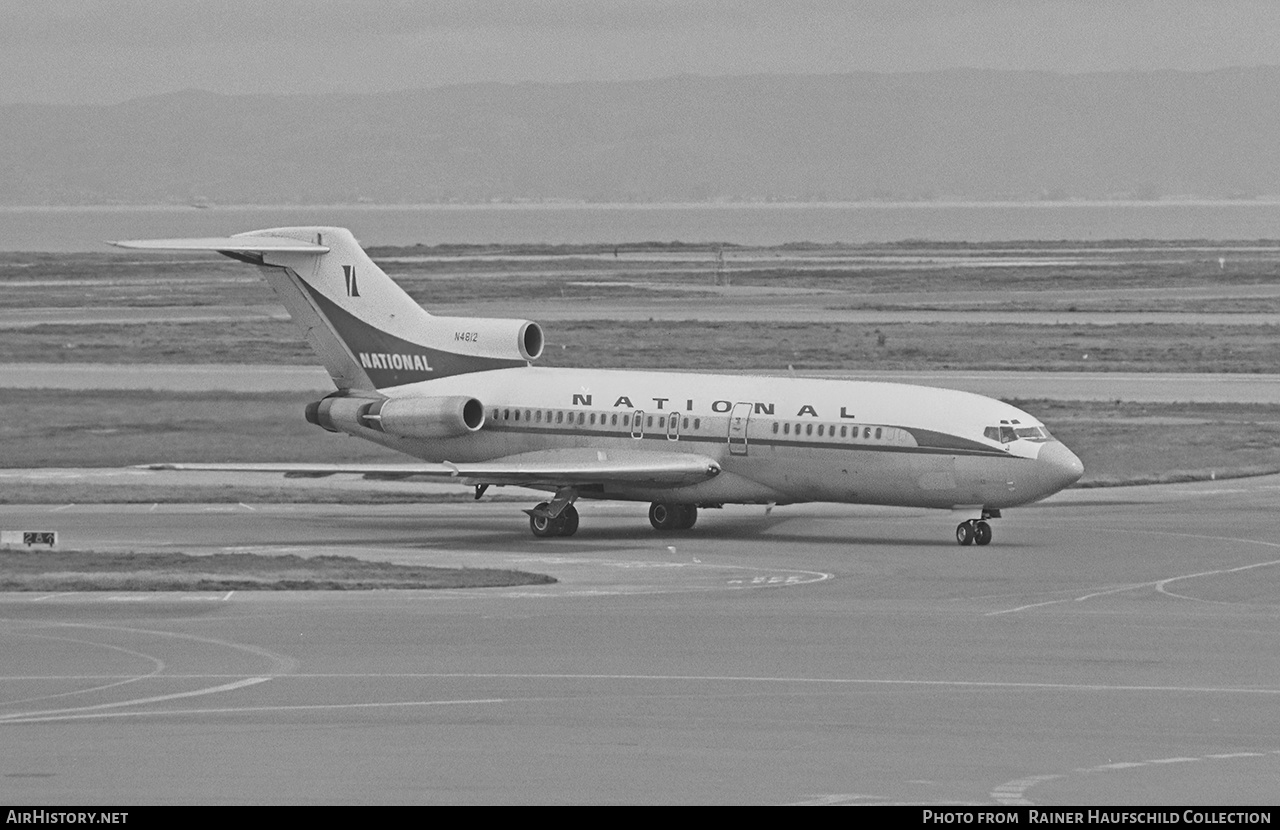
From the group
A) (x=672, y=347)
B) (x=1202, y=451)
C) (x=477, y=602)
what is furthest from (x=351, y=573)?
(x=672, y=347)

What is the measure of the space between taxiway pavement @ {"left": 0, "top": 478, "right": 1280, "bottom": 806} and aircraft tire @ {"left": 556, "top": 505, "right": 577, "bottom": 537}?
1301 millimetres

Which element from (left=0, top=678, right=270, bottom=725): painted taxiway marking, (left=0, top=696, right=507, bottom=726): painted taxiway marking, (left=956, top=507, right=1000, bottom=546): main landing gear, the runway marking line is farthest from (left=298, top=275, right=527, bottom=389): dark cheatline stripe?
(left=0, top=696, right=507, bottom=726): painted taxiway marking

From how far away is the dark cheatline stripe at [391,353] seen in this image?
4922cm

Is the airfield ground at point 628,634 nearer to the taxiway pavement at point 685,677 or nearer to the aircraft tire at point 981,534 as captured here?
the taxiway pavement at point 685,677

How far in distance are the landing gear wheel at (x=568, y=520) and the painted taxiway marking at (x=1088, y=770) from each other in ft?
80.6

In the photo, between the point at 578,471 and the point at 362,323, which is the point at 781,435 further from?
the point at 362,323

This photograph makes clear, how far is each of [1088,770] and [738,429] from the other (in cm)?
2471

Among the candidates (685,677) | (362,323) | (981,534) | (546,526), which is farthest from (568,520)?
(685,677)

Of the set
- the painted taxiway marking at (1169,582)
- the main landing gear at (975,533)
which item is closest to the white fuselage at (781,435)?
the main landing gear at (975,533)

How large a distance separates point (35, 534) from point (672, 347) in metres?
47.0

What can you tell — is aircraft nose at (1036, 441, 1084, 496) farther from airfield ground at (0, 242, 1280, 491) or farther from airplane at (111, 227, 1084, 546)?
airfield ground at (0, 242, 1280, 491)

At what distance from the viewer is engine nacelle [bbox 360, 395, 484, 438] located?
47.2m

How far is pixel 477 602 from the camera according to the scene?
113 ft

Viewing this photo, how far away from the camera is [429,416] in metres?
47.4
